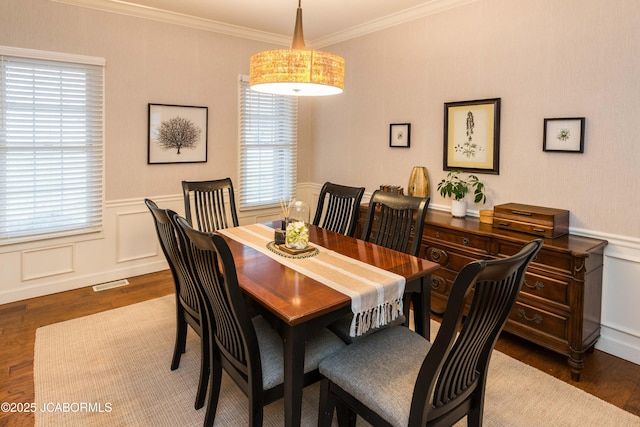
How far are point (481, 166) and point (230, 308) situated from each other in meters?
2.55

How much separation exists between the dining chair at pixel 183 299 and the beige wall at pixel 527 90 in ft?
7.96

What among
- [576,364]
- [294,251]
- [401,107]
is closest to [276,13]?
[401,107]

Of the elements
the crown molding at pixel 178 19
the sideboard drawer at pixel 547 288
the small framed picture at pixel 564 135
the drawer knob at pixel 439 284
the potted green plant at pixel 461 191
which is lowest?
the drawer knob at pixel 439 284

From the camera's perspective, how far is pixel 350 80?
14.9 ft

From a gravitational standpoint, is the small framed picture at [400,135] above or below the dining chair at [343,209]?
above

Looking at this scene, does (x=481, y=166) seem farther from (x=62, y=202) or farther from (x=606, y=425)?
(x=62, y=202)

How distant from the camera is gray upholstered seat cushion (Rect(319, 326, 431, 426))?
4.79ft

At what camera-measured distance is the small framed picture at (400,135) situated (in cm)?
393

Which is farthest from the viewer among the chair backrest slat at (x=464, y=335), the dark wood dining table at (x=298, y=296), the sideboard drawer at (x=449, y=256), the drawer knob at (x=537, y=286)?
the sideboard drawer at (x=449, y=256)

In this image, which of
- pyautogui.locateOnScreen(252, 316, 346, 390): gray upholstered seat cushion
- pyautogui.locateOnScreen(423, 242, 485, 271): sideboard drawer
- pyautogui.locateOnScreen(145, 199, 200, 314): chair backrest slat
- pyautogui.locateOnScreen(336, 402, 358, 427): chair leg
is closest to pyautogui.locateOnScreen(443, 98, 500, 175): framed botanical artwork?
pyautogui.locateOnScreen(423, 242, 485, 271): sideboard drawer

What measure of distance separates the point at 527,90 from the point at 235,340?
274 centimetres

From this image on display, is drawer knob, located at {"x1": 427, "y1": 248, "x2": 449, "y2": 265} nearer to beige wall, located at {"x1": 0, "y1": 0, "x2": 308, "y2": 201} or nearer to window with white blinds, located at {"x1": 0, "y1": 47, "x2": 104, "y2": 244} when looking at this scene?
beige wall, located at {"x1": 0, "y1": 0, "x2": 308, "y2": 201}

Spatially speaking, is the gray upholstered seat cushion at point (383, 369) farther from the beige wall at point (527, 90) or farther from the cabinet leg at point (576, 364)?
the beige wall at point (527, 90)

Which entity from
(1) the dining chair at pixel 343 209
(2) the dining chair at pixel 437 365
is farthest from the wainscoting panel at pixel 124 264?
(2) the dining chair at pixel 437 365
